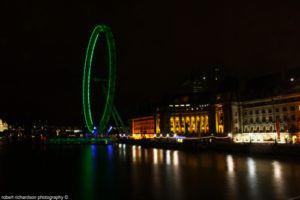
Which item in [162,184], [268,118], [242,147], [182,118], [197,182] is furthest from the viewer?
[182,118]

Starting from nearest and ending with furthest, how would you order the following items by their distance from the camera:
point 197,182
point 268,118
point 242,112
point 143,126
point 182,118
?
point 197,182, point 268,118, point 242,112, point 182,118, point 143,126

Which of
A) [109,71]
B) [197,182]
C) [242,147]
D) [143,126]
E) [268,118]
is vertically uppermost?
[109,71]

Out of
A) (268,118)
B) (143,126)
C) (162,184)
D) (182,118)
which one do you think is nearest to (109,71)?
(268,118)

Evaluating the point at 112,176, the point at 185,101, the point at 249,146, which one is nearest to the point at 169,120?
the point at 185,101

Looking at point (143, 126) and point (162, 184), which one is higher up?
point (143, 126)

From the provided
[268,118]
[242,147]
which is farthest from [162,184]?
[268,118]

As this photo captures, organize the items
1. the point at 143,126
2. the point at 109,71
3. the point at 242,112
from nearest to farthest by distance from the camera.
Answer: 1. the point at 109,71
2. the point at 242,112
3. the point at 143,126

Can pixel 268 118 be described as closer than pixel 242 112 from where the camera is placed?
Yes

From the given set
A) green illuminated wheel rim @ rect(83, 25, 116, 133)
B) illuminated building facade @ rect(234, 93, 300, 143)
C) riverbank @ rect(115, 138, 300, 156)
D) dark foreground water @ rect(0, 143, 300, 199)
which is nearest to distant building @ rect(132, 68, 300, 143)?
illuminated building facade @ rect(234, 93, 300, 143)

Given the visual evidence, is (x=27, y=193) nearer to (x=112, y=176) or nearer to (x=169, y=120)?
(x=112, y=176)

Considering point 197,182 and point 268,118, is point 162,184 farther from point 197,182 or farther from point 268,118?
point 268,118

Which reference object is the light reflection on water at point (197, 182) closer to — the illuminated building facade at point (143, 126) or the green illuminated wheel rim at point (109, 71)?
the green illuminated wheel rim at point (109, 71)

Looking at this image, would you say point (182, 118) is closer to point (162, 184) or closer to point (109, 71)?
point (109, 71)

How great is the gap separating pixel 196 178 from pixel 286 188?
227 inches
